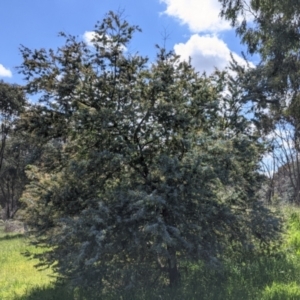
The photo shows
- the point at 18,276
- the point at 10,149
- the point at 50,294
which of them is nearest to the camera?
the point at 50,294

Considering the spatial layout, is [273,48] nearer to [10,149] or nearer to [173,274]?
[173,274]

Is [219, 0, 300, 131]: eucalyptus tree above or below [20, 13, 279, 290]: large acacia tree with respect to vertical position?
above

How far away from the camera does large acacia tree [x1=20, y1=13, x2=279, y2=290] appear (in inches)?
240

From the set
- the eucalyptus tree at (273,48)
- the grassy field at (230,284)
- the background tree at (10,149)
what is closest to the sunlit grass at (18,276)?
the grassy field at (230,284)

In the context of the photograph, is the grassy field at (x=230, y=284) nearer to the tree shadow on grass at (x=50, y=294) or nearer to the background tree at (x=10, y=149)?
the tree shadow on grass at (x=50, y=294)

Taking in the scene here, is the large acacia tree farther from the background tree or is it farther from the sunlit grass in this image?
the background tree

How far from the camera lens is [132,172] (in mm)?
6754

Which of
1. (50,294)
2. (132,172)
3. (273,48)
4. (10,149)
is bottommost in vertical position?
(50,294)

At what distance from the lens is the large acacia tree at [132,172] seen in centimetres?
609

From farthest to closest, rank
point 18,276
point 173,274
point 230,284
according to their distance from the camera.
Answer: point 18,276 → point 173,274 → point 230,284

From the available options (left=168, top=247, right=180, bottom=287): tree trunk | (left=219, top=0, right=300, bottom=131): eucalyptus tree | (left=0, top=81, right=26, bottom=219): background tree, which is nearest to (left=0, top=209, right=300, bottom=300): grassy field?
(left=168, top=247, right=180, bottom=287): tree trunk

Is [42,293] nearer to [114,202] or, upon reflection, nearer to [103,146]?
[114,202]

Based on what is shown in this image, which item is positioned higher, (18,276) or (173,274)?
(173,274)

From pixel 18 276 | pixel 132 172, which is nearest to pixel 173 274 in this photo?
pixel 132 172
